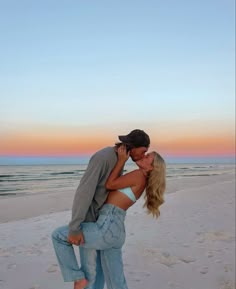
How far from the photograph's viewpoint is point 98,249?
3.40m

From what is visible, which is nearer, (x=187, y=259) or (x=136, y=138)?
(x=136, y=138)

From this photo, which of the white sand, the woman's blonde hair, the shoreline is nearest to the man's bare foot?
the woman's blonde hair

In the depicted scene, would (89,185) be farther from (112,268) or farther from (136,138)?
(112,268)

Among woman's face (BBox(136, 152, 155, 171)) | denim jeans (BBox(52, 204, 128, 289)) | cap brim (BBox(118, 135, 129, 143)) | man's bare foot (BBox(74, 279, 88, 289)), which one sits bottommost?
man's bare foot (BBox(74, 279, 88, 289))

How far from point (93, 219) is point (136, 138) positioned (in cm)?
77

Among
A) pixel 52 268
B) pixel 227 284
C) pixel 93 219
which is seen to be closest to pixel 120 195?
pixel 93 219

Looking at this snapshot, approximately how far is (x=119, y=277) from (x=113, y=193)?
75 centimetres

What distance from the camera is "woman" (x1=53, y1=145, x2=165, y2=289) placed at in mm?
3301

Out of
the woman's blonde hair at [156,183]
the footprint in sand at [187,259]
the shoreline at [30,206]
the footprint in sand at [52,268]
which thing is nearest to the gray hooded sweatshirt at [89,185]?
the woman's blonde hair at [156,183]

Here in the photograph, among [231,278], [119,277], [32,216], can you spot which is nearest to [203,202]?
[32,216]

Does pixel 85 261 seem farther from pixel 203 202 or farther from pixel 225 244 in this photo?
pixel 203 202

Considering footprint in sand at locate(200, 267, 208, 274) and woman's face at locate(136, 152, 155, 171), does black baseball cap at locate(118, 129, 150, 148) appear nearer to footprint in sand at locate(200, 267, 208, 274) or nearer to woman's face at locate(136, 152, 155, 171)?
woman's face at locate(136, 152, 155, 171)

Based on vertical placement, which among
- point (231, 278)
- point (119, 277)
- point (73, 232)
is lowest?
point (231, 278)

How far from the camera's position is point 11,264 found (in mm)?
6066
